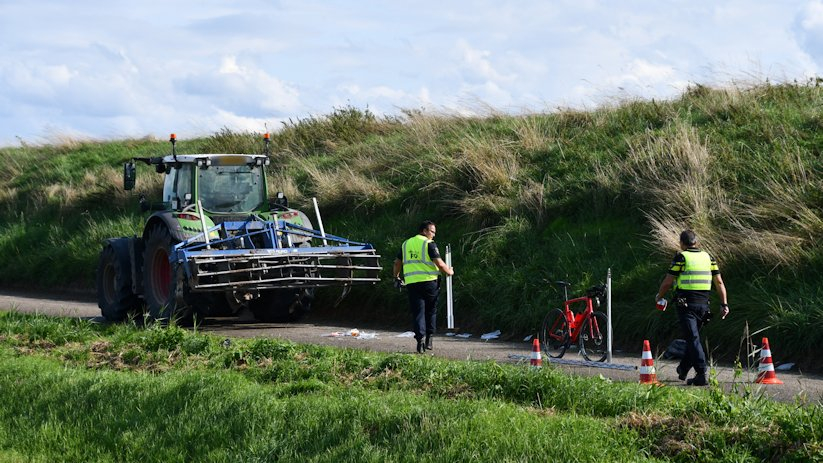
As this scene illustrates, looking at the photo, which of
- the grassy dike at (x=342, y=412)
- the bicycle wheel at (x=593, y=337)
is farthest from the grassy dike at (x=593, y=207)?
the grassy dike at (x=342, y=412)

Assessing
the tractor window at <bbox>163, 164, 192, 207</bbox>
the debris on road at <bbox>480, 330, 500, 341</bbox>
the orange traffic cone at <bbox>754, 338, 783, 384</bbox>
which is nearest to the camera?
the orange traffic cone at <bbox>754, 338, 783, 384</bbox>

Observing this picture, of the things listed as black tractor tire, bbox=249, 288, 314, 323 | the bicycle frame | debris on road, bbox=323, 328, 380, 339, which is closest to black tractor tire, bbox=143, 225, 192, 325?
black tractor tire, bbox=249, 288, 314, 323

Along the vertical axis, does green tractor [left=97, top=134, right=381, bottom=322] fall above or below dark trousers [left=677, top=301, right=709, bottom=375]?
above

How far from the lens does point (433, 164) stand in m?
22.3

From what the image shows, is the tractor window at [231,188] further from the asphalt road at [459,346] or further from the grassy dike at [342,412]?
the grassy dike at [342,412]

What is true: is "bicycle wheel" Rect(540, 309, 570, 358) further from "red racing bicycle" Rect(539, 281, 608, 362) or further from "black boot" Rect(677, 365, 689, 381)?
"black boot" Rect(677, 365, 689, 381)

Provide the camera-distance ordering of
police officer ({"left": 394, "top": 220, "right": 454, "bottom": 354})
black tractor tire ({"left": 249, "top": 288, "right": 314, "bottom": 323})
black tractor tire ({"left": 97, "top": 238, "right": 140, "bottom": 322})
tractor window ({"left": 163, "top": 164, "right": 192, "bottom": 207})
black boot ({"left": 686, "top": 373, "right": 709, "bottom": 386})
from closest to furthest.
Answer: black boot ({"left": 686, "top": 373, "right": 709, "bottom": 386}) < police officer ({"left": 394, "top": 220, "right": 454, "bottom": 354}) < black tractor tire ({"left": 249, "top": 288, "right": 314, "bottom": 323}) < tractor window ({"left": 163, "top": 164, "right": 192, "bottom": 207}) < black tractor tire ({"left": 97, "top": 238, "right": 140, "bottom": 322})

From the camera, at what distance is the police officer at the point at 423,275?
45.6 feet

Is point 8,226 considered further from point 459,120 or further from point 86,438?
point 86,438

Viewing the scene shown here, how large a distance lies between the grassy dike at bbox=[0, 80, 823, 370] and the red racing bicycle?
0.98m

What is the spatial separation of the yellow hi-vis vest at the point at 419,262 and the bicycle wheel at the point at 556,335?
1549 millimetres

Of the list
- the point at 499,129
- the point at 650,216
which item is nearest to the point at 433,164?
the point at 499,129

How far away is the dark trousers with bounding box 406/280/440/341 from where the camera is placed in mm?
13945

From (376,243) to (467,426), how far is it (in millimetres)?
11838
